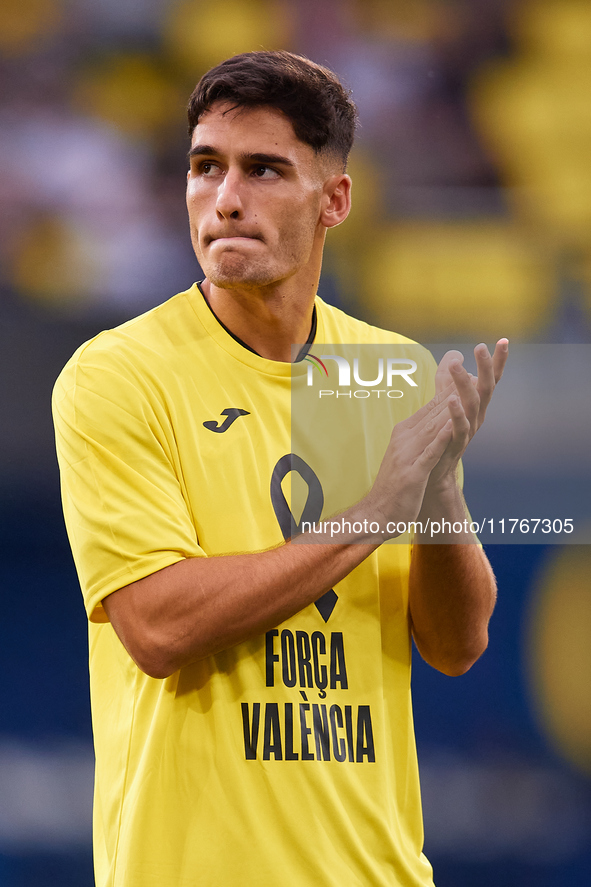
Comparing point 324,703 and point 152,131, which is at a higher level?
point 152,131

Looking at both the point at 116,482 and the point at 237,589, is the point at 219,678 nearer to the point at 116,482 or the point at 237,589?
the point at 237,589

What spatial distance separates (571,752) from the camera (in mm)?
1634

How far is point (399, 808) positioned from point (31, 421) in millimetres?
1013

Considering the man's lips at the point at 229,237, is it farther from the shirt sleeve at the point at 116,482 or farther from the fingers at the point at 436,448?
the fingers at the point at 436,448

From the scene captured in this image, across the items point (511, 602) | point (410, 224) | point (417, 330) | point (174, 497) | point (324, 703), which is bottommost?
point (324, 703)

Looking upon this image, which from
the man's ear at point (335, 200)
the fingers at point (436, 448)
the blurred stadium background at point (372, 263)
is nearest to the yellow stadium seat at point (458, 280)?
the blurred stadium background at point (372, 263)

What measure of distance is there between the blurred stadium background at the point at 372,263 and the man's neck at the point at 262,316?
629 mm

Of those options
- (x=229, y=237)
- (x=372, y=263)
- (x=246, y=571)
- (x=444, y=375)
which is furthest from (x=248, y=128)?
(x=372, y=263)

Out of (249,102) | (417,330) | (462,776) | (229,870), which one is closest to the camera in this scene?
(229,870)

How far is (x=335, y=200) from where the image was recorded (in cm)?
115

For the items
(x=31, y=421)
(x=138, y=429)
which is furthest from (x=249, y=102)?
(x=31, y=421)

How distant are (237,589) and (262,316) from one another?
37 cm

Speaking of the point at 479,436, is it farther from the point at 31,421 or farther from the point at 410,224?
the point at 31,421

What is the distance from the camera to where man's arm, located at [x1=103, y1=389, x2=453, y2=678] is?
871 millimetres
